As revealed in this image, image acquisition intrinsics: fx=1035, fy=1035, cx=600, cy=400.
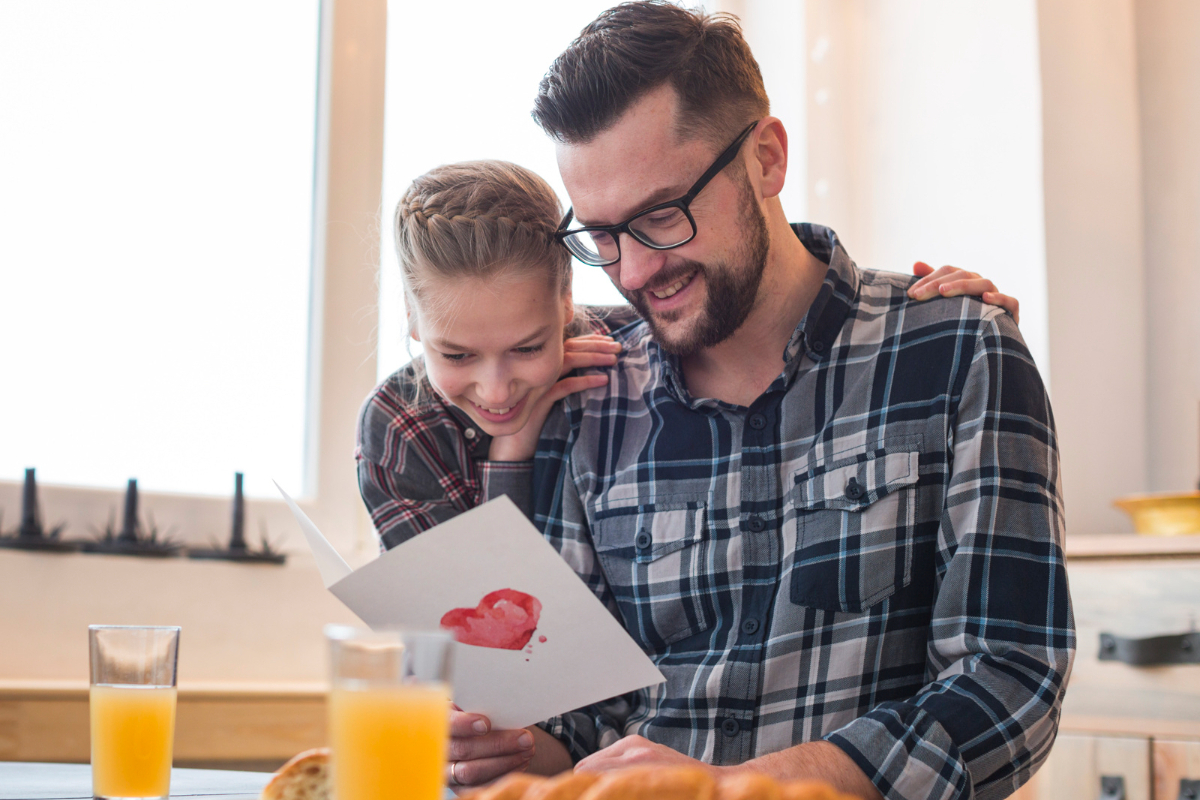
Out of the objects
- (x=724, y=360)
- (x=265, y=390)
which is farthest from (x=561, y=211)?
(x=265, y=390)

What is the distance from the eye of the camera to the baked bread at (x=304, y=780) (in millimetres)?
717

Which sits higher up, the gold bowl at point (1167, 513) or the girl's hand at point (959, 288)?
the girl's hand at point (959, 288)

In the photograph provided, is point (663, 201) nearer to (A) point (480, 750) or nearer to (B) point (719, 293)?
(B) point (719, 293)

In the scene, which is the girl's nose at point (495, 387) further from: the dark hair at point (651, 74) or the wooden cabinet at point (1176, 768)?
the wooden cabinet at point (1176, 768)

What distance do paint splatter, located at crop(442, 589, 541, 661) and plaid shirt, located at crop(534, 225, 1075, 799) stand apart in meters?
0.29

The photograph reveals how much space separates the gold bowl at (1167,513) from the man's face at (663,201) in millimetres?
1046

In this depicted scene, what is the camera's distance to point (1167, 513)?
6.10 feet

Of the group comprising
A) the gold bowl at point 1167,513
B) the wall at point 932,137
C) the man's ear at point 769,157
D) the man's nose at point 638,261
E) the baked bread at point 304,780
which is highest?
the wall at point 932,137

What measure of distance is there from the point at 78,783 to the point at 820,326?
91 cm

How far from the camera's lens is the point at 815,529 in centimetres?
117

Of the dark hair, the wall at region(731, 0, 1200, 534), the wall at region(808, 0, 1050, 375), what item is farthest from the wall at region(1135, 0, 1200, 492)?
the dark hair

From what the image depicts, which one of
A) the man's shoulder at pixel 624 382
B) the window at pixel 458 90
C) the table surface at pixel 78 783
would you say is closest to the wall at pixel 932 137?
the window at pixel 458 90

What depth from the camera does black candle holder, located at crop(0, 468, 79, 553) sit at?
1.93 meters

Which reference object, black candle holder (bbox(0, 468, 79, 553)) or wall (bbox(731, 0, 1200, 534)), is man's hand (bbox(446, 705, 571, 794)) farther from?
wall (bbox(731, 0, 1200, 534))
